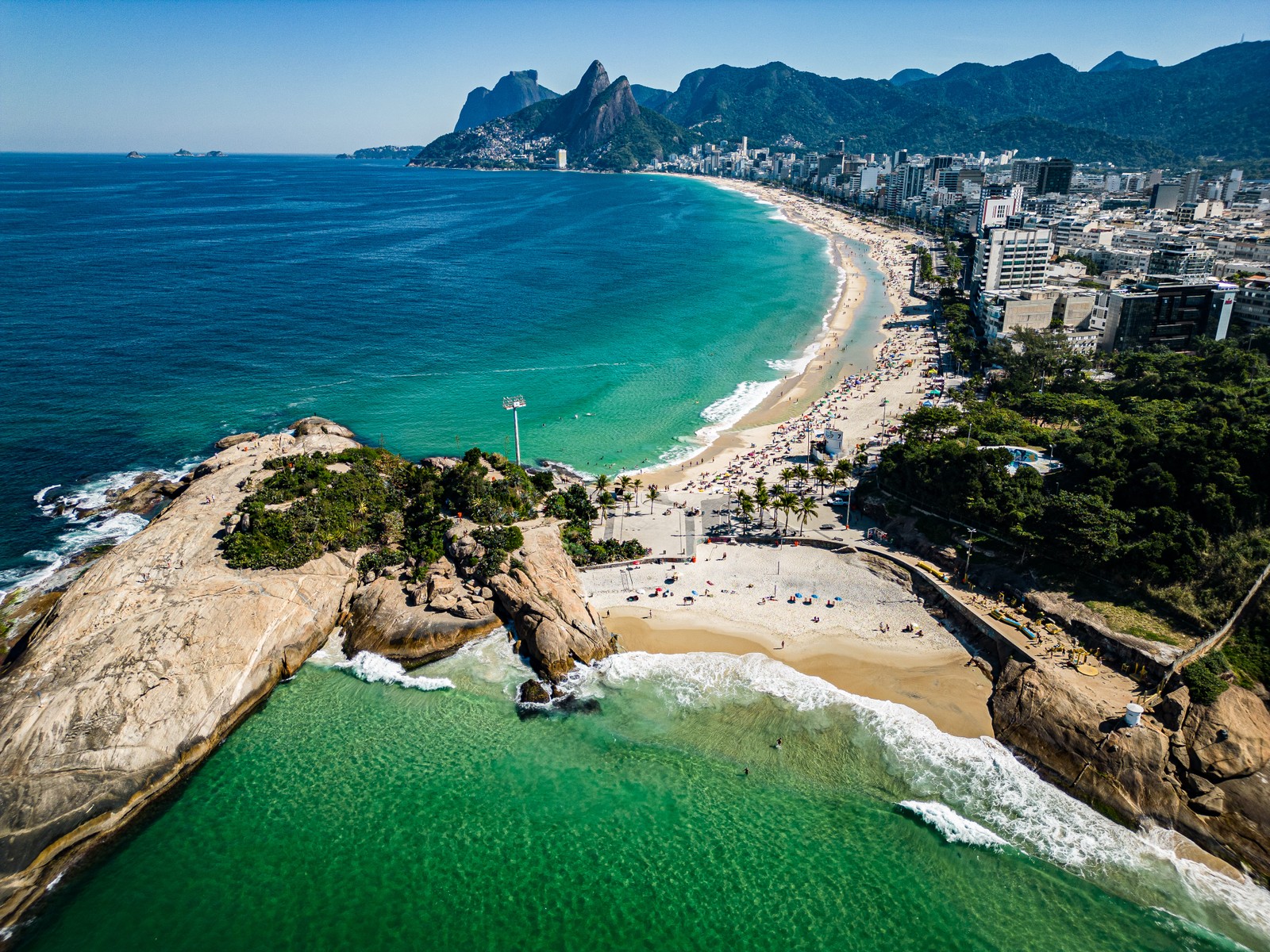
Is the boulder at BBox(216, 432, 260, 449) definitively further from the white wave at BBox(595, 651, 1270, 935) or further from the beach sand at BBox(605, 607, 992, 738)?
the white wave at BBox(595, 651, 1270, 935)

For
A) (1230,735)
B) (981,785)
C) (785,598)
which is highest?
(1230,735)

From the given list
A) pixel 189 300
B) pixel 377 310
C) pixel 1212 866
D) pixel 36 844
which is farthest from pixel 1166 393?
pixel 189 300

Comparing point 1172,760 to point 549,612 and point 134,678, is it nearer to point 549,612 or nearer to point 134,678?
point 549,612

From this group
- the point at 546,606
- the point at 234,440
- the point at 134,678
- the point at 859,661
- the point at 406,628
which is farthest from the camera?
the point at 234,440

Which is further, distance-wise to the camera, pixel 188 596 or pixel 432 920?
pixel 188 596

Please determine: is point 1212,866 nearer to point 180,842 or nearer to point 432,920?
point 432,920

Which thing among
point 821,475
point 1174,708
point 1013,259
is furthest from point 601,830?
point 1013,259

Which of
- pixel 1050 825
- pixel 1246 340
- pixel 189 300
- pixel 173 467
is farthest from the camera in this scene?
pixel 189 300

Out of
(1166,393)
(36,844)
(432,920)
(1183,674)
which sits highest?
(1166,393)

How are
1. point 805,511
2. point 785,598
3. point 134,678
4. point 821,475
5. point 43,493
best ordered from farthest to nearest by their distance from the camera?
point 43,493, point 821,475, point 805,511, point 785,598, point 134,678
